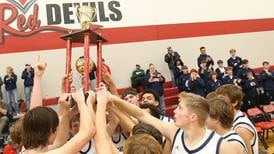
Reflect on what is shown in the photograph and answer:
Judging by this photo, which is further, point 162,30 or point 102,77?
point 162,30

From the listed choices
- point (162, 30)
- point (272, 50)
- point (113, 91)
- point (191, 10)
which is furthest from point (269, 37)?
point (113, 91)

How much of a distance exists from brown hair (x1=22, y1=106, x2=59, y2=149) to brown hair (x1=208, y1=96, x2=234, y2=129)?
145 centimetres

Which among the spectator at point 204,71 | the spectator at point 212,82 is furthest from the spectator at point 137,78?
the spectator at point 212,82

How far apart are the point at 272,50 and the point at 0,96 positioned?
1259 centimetres

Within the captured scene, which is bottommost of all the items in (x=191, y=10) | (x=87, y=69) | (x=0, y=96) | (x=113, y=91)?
(x=0, y=96)

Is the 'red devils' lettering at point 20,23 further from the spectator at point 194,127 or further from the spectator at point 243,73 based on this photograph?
the spectator at point 194,127

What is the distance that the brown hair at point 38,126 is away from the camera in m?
2.71

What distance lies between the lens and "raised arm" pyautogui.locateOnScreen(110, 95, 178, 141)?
136 inches

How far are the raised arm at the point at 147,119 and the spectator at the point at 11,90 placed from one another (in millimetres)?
10793

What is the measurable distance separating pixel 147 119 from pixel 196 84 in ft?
33.1

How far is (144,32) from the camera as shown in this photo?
653 inches

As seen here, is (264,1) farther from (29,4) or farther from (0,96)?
(0,96)

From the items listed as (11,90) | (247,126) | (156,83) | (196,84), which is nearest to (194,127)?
(247,126)

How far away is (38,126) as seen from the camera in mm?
2707
